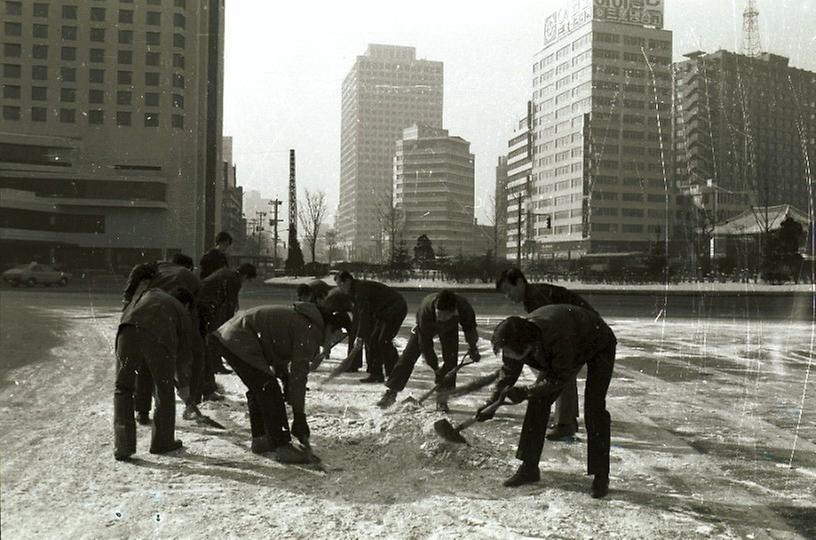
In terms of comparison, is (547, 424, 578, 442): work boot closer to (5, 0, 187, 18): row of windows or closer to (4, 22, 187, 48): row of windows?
(4, 22, 187, 48): row of windows

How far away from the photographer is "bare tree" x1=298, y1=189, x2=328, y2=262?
32875 mm

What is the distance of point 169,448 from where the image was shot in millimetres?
4355

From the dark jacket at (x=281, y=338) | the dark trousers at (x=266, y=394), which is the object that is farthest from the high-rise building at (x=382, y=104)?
the dark trousers at (x=266, y=394)

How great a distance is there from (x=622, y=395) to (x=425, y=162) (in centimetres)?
959

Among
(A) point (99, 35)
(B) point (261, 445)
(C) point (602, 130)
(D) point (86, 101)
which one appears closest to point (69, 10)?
(A) point (99, 35)

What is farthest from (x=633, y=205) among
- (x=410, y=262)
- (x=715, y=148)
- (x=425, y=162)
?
(x=425, y=162)

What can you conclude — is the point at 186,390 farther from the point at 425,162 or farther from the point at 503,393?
the point at 425,162

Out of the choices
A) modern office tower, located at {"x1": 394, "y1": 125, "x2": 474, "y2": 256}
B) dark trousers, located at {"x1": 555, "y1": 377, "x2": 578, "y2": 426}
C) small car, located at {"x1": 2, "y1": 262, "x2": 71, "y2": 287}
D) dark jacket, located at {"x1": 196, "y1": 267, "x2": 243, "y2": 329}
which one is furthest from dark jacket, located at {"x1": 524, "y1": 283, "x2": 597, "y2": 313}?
small car, located at {"x1": 2, "y1": 262, "x2": 71, "y2": 287}

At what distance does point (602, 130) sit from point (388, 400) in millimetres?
25457

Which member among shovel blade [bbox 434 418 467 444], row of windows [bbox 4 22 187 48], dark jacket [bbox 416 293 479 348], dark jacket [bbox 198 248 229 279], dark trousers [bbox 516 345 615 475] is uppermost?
row of windows [bbox 4 22 187 48]

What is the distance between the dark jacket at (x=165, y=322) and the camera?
13.4ft

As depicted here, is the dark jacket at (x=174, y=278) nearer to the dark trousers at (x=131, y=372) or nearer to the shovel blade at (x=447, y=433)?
the dark trousers at (x=131, y=372)

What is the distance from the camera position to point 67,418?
5.39 meters

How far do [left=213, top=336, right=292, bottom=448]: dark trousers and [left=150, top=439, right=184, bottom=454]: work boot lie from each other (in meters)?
0.76
